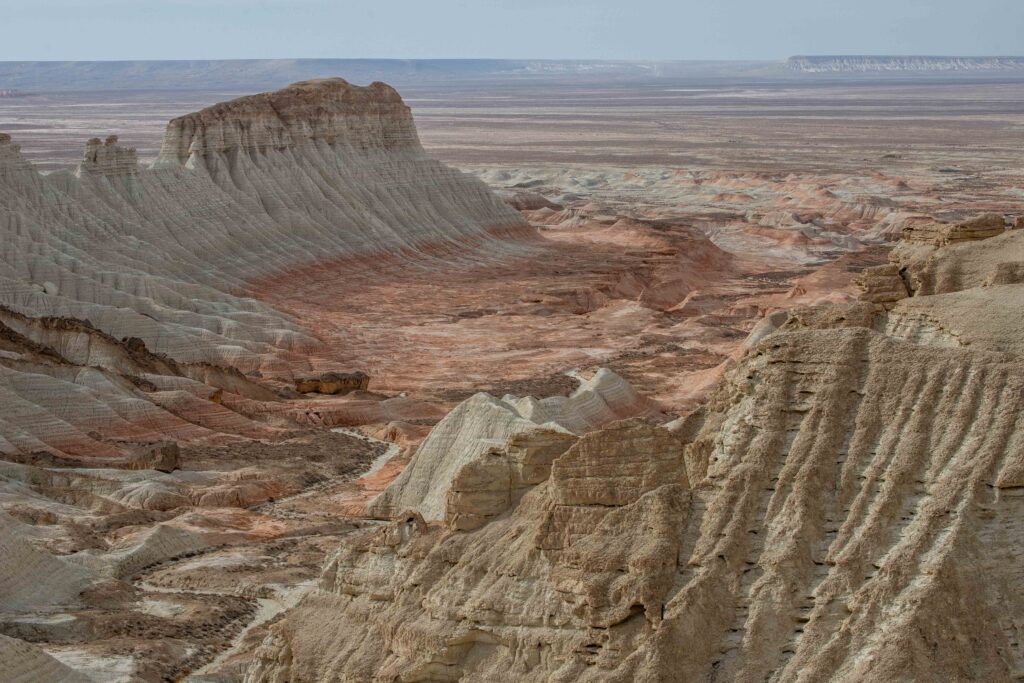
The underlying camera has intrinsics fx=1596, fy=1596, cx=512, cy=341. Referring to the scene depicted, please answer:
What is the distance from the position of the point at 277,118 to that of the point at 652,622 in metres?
71.5

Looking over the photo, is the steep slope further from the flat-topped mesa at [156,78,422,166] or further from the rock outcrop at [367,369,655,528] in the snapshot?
the rock outcrop at [367,369,655,528]

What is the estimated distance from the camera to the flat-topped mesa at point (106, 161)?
6731 centimetres

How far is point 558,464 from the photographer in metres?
14.5

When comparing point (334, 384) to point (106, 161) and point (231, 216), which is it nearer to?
point (106, 161)

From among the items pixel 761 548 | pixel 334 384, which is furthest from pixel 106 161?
pixel 761 548

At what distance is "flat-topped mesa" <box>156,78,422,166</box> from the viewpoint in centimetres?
7756

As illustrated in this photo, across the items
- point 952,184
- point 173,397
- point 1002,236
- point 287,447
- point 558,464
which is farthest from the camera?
point 952,184

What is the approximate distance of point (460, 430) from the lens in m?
31.6

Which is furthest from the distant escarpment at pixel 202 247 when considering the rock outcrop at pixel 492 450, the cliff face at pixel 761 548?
the cliff face at pixel 761 548

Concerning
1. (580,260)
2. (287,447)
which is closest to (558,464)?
(287,447)

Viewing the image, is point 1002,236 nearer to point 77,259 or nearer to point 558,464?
point 558,464

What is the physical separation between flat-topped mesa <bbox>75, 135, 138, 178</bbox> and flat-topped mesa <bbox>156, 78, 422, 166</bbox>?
5.33 meters

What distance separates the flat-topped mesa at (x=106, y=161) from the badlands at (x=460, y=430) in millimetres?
228

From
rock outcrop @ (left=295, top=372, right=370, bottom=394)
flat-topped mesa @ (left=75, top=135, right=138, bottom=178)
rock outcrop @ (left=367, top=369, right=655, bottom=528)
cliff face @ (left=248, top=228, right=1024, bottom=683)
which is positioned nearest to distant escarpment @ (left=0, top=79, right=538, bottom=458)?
flat-topped mesa @ (left=75, top=135, right=138, bottom=178)
